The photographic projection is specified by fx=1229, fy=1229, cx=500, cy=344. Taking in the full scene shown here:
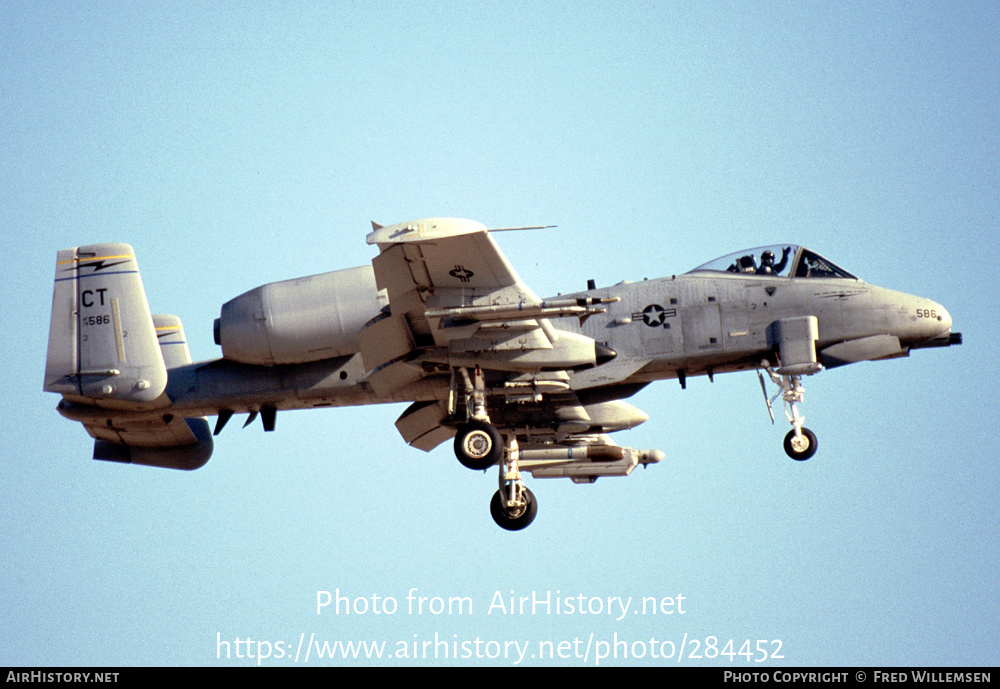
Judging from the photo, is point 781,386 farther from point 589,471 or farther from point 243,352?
point 243,352

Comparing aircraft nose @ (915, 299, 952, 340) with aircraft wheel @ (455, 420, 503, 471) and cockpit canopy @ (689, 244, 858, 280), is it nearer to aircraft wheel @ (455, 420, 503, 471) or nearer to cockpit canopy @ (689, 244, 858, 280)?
cockpit canopy @ (689, 244, 858, 280)

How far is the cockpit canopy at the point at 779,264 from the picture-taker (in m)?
18.6

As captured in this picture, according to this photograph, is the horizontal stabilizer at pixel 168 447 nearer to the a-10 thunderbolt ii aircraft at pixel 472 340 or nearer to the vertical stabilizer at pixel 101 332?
the a-10 thunderbolt ii aircraft at pixel 472 340

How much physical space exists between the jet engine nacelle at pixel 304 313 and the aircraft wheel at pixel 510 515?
352 centimetres

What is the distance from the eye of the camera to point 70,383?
18.8 metres

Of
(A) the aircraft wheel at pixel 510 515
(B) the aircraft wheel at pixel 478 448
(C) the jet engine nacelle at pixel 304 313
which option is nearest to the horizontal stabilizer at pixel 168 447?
(C) the jet engine nacelle at pixel 304 313

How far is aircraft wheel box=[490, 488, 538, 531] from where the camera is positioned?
19609 mm

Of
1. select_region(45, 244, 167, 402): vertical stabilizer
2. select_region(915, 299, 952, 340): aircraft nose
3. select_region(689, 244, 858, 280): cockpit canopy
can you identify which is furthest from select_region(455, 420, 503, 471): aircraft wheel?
select_region(915, 299, 952, 340): aircraft nose

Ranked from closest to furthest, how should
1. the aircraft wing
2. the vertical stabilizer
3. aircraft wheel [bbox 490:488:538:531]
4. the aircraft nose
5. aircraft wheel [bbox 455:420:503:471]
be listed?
the aircraft wing
aircraft wheel [bbox 455:420:503:471]
the aircraft nose
the vertical stabilizer
aircraft wheel [bbox 490:488:538:531]

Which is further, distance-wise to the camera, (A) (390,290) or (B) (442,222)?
(A) (390,290)

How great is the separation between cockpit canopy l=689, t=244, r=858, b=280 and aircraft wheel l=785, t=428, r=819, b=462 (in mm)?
2392

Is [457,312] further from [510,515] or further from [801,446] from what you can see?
[801,446]
